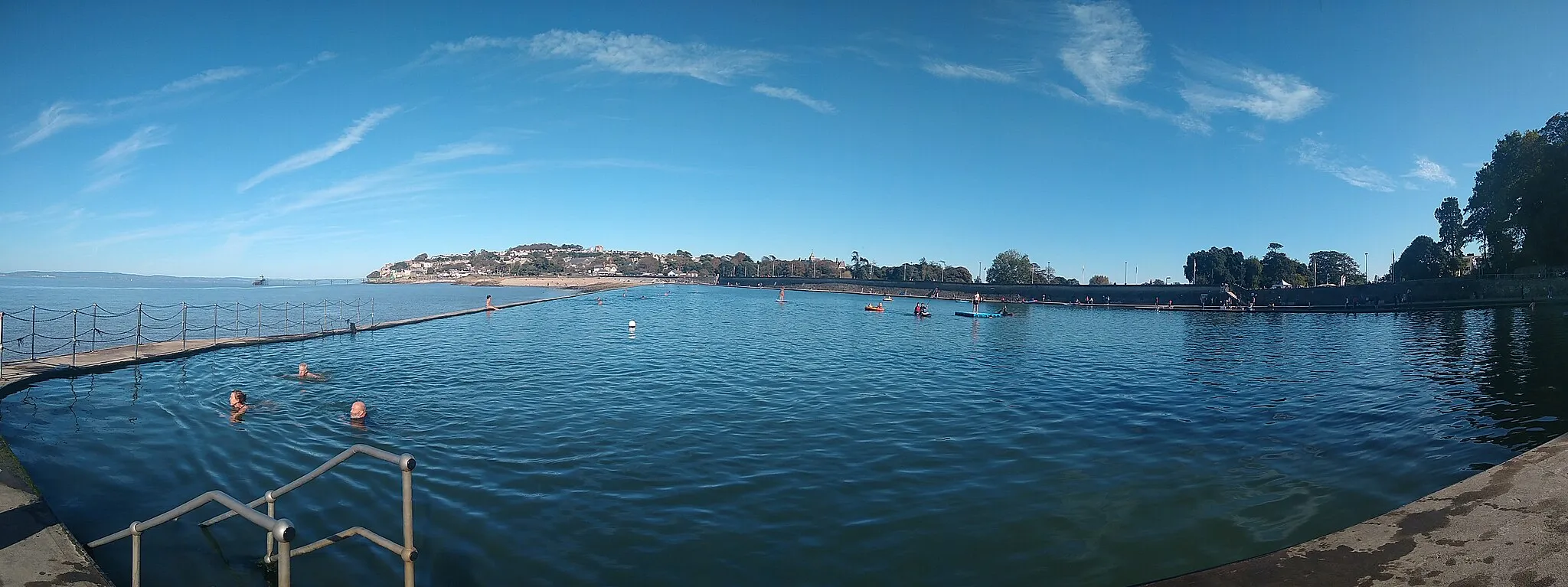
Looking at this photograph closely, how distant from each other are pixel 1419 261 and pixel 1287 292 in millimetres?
34346

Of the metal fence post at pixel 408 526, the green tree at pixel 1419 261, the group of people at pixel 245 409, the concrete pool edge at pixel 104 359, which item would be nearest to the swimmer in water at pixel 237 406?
the group of people at pixel 245 409

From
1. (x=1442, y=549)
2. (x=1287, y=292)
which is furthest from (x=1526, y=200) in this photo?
(x=1442, y=549)

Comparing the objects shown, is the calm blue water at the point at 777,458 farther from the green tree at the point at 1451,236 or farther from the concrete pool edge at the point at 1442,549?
the green tree at the point at 1451,236

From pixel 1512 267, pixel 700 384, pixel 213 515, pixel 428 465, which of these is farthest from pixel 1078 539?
pixel 1512 267

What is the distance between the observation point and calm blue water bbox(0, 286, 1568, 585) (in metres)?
7.44

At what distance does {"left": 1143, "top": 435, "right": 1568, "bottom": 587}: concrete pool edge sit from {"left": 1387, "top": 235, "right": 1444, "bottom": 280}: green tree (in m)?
109

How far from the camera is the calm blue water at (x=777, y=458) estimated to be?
24.4ft

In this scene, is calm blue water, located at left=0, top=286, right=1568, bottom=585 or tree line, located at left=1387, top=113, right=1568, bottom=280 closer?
calm blue water, located at left=0, top=286, right=1568, bottom=585

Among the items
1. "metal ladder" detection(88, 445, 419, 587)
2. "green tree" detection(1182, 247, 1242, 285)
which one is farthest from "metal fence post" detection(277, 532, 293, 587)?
"green tree" detection(1182, 247, 1242, 285)

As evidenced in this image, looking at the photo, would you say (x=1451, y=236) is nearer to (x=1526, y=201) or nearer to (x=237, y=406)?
(x=1526, y=201)

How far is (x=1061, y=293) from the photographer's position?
4284 inches

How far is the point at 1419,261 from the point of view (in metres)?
92.7

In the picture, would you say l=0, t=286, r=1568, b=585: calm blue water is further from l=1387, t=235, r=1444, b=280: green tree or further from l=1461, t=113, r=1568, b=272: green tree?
l=1387, t=235, r=1444, b=280: green tree

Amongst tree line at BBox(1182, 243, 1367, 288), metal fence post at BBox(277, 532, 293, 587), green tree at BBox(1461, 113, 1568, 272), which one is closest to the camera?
metal fence post at BBox(277, 532, 293, 587)
